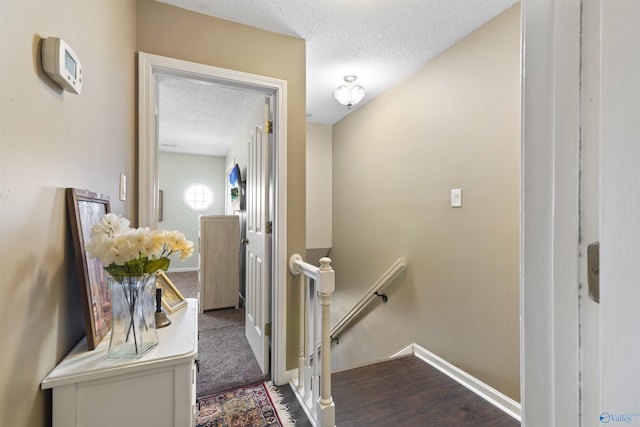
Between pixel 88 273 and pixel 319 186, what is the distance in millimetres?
3113

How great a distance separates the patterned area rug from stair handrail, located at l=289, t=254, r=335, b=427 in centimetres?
15

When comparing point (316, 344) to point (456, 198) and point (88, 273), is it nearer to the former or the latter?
point (88, 273)

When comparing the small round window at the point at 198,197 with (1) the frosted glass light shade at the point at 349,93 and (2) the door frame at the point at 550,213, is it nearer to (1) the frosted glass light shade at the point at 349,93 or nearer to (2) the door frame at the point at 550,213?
(1) the frosted glass light shade at the point at 349,93

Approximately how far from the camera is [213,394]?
180 cm

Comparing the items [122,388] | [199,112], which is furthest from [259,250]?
[199,112]

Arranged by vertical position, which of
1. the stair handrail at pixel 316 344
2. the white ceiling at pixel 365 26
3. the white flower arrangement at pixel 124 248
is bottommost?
the stair handrail at pixel 316 344

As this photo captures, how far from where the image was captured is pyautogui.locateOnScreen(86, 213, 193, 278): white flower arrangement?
80cm

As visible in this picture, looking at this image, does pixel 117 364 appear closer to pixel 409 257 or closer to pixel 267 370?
pixel 267 370

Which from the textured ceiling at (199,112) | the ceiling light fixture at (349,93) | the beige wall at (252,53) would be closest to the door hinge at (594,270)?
the beige wall at (252,53)

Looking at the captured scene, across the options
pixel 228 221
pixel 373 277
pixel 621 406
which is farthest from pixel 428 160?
pixel 228 221

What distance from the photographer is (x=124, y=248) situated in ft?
2.66

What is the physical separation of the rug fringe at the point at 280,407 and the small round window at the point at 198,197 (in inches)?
190

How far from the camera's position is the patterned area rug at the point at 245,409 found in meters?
1.55

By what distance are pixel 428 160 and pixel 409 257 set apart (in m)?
0.83
